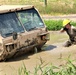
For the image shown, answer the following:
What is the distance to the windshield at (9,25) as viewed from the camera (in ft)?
36.9

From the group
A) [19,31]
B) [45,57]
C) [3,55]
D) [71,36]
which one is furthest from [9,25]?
[71,36]

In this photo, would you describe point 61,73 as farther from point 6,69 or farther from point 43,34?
point 43,34

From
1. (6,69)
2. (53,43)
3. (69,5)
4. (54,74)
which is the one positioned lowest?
(69,5)

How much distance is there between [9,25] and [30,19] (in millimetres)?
1134

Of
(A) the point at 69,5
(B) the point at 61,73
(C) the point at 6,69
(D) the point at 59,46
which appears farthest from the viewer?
(A) the point at 69,5

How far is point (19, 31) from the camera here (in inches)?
460

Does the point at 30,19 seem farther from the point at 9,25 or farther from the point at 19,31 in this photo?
the point at 9,25

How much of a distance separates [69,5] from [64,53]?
17.2m

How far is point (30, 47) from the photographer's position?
11.9 meters

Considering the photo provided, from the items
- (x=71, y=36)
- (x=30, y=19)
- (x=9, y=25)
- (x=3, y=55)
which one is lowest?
A: (x=71, y=36)

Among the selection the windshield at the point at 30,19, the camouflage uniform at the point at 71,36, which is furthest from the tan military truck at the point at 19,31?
the camouflage uniform at the point at 71,36

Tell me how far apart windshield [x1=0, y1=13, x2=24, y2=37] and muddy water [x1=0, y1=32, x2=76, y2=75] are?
780 mm

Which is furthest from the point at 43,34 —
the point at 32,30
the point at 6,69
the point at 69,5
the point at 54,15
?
the point at 69,5

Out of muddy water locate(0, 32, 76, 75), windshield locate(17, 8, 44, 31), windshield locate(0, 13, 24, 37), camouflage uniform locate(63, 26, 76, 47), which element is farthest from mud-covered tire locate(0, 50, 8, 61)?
camouflage uniform locate(63, 26, 76, 47)
